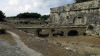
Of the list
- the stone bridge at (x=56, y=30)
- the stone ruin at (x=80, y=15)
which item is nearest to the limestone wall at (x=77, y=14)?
the stone ruin at (x=80, y=15)

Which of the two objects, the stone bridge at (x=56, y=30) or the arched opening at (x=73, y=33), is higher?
the stone bridge at (x=56, y=30)

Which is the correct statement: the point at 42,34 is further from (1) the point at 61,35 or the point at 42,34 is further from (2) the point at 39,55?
(2) the point at 39,55

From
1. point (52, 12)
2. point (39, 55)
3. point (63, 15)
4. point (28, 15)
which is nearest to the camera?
point (39, 55)

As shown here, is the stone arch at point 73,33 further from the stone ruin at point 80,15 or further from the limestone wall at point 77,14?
the limestone wall at point 77,14

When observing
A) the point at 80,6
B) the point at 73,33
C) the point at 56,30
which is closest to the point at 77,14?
the point at 80,6

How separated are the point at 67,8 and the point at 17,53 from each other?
1262 inches

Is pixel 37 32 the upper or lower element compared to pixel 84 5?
lower

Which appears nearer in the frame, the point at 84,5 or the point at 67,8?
the point at 84,5

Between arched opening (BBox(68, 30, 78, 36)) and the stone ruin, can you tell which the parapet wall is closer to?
the stone ruin

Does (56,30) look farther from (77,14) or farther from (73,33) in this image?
(77,14)

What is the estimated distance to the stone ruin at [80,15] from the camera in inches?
1805

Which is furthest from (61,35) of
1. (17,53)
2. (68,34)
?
(17,53)

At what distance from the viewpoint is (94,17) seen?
4656 cm

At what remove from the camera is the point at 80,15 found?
49.9 m
